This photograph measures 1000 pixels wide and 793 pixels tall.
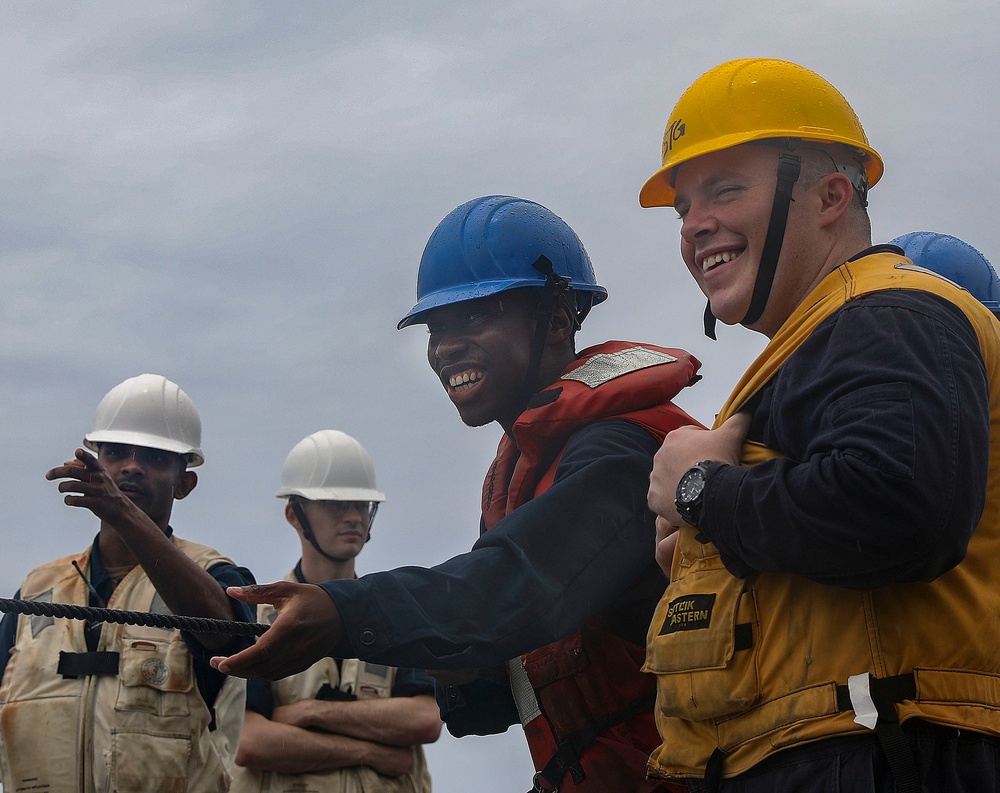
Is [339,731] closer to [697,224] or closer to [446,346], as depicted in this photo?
[446,346]

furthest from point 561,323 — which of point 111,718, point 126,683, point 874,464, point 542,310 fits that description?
point 111,718

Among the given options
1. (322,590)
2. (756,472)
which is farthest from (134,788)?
(756,472)

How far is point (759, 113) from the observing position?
140 inches

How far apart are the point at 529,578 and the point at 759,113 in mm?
1408

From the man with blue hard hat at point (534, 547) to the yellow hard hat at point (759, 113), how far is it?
0.95m

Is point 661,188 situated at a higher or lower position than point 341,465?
lower

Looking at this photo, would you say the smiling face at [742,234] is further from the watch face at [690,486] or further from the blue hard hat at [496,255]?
the blue hard hat at [496,255]

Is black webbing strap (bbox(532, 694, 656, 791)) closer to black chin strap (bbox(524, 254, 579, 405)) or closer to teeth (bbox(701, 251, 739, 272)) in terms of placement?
black chin strap (bbox(524, 254, 579, 405))

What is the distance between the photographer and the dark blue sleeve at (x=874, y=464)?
263 centimetres

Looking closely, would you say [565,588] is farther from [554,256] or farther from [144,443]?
[144,443]

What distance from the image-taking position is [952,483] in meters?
2.64

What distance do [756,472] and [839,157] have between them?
109 centimetres

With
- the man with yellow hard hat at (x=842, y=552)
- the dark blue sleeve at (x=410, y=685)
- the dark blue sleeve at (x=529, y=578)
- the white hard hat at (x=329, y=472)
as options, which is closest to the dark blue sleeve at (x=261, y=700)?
the dark blue sleeve at (x=410, y=685)

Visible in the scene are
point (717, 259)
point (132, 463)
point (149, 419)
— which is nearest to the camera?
point (717, 259)
